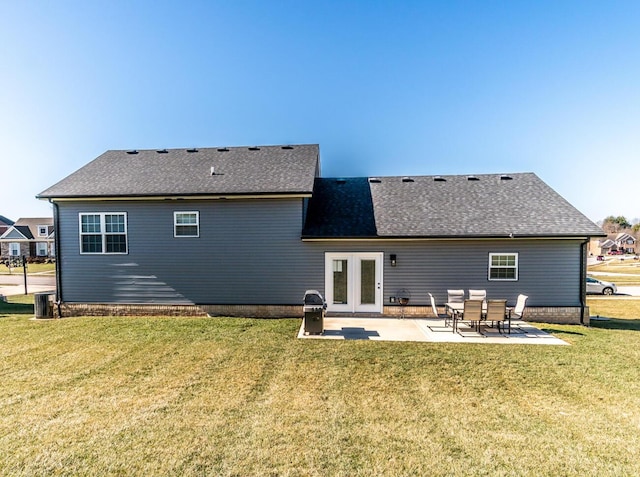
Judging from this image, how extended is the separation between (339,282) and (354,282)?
54cm

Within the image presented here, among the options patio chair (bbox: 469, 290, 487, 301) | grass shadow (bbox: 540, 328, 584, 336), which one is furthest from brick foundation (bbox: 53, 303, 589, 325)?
patio chair (bbox: 469, 290, 487, 301)

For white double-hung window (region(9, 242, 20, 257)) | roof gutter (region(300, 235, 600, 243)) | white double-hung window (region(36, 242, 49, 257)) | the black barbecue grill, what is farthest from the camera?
white double-hung window (region(36, 242, 49, 257))

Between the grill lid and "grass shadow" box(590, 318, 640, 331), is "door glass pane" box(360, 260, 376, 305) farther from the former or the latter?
"grass shadow" box(590, 318, 640, 331)

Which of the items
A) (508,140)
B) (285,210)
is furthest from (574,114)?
(285,210)

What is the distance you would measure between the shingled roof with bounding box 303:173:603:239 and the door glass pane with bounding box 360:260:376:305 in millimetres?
1092

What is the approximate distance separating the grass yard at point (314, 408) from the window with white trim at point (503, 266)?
2.96 m

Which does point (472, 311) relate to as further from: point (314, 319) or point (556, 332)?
point (314, 319)

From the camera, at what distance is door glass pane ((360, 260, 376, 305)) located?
34.2 feet

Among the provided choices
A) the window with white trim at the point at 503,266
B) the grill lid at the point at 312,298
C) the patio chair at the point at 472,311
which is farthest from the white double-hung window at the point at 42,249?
the window with white trim at the point at 503,266

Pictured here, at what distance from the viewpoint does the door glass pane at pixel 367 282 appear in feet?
34.2

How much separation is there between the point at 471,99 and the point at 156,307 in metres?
16.4

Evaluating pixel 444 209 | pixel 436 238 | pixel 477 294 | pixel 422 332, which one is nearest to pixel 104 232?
pixel 422 332

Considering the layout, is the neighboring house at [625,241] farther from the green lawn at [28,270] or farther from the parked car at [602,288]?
the green lawn at [28,270]

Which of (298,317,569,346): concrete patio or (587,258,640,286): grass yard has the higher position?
(298,317,569,346): concrete patio
